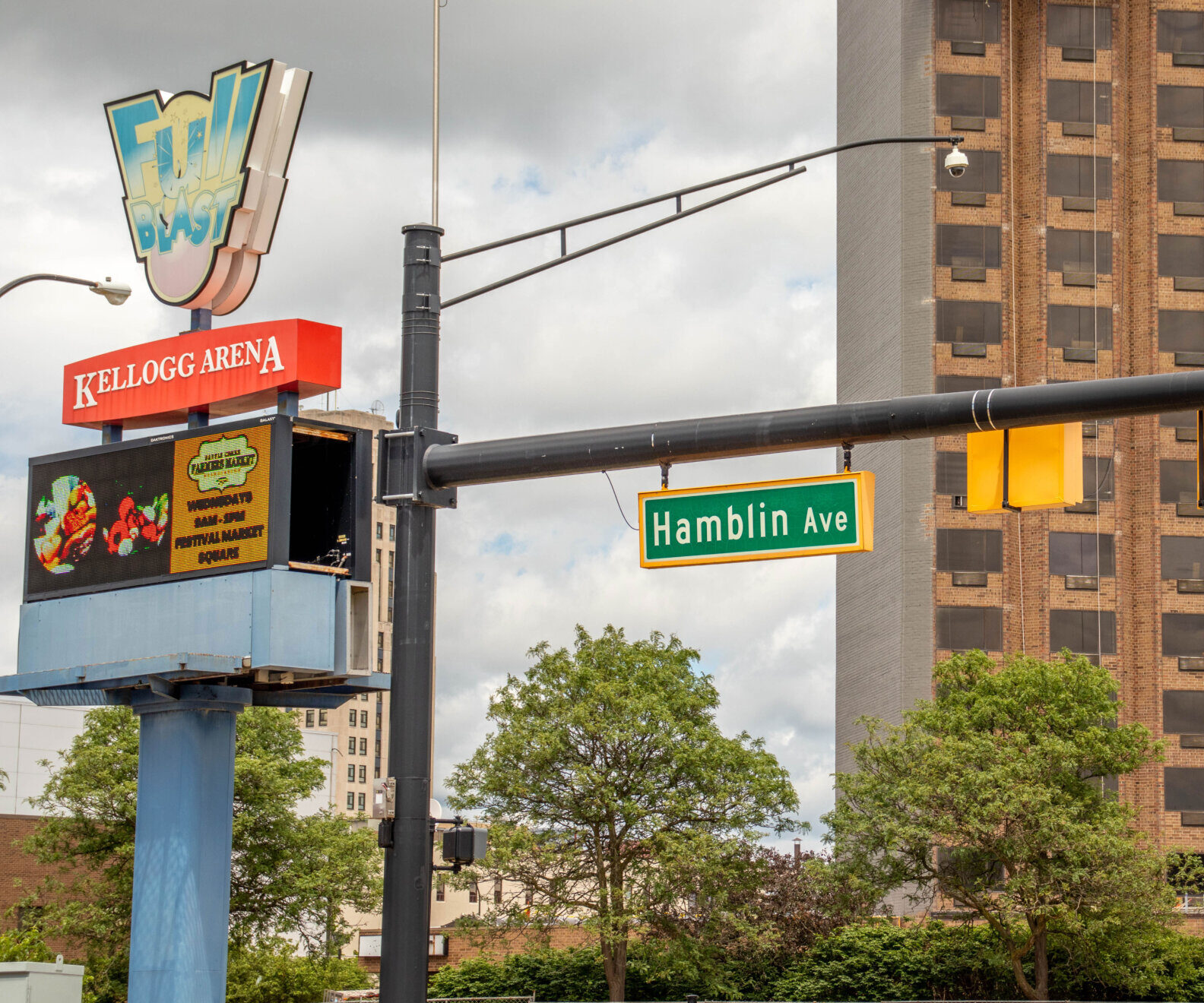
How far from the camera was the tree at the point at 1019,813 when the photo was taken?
4828cm

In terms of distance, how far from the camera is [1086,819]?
50.7m

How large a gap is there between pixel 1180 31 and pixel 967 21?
388 inches

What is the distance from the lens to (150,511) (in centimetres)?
2008

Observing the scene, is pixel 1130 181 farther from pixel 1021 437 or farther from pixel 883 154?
pixel 1021 437

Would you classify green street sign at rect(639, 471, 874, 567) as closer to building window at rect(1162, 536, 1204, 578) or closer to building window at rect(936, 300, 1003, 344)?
building window at rect(936, 300, 1003, 344)

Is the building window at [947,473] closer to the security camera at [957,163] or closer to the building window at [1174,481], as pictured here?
the building window at [1174,481]

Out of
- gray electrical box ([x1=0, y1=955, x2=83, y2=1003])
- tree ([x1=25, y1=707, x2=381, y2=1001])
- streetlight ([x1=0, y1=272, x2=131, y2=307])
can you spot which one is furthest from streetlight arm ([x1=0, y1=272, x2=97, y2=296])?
tree ([x1=25, y1=707, x2=381, y2=1001])

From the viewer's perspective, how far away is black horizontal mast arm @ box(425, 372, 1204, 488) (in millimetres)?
12328

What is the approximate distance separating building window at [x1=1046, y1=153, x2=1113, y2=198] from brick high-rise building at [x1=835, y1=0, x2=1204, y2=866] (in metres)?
0.10

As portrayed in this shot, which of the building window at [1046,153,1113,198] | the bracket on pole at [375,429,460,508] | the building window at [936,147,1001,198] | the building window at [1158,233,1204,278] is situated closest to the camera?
the bracket on pole at [375,429,460,508]

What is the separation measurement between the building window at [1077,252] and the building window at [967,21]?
32.0 ft

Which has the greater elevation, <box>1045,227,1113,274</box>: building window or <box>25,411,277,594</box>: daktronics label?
<box>1045,227,1113,274</box>: building window

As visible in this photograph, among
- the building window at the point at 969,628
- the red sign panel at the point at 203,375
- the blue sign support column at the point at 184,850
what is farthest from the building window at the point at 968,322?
the blue sign support column at the point at 184,850

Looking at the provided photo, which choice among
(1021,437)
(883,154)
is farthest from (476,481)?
(883,154)
